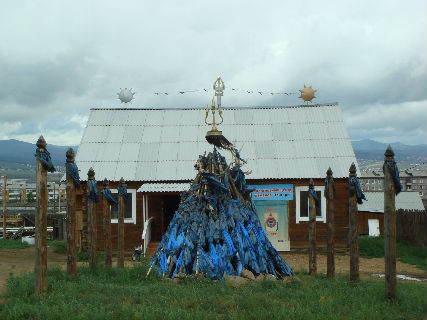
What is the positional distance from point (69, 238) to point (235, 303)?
5021mm

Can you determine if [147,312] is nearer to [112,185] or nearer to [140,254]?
[140,254]

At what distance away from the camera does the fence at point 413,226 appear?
20.5m

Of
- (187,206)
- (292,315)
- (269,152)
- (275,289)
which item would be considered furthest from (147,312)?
(269,152)

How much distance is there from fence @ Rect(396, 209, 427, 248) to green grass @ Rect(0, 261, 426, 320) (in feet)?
33.8

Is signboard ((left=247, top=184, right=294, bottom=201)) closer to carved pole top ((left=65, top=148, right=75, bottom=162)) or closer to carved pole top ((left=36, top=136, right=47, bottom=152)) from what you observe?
carved pole top ((left=65, top=148, right=75, bottom=162))

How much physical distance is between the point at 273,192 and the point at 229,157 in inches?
111

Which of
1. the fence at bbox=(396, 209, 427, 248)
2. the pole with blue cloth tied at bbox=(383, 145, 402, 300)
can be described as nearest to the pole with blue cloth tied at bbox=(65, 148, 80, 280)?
the pole with blue cloth tied at bbox=(383, 145, 402, 300)

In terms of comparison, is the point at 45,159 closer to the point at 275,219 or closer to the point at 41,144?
the point at 41,144

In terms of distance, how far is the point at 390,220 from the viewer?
9.66 m

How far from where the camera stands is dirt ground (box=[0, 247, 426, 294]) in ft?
53.7

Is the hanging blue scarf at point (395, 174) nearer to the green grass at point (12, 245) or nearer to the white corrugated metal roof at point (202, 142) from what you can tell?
the white corrugated metal roof at point (202, 142)

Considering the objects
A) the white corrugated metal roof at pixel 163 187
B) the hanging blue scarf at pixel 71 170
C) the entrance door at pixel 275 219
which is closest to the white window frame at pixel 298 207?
the entrance door at pixel 275 219

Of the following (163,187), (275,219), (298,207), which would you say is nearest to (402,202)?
(298,207)

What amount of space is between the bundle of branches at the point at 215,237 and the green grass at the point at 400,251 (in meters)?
8.76
